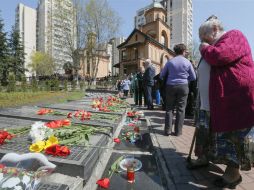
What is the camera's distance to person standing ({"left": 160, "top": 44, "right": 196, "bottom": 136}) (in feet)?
16.9

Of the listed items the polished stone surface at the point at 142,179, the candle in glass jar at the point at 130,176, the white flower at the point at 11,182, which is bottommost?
the polished stone surface at the point at 142,179

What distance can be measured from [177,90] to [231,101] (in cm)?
239

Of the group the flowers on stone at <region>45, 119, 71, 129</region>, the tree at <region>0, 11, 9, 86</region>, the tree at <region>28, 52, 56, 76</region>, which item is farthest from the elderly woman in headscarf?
the tree at <region>28, 52, 56, 76</region>

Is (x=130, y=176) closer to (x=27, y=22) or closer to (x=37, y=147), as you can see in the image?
(x=37, y=147)

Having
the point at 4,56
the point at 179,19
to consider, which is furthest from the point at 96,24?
the point at 179,19

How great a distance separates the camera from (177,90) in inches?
203

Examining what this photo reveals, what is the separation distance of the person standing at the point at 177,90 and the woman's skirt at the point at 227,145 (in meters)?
1.96

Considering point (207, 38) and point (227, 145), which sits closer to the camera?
point (227, 145)

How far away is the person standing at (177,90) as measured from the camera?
16.9ft

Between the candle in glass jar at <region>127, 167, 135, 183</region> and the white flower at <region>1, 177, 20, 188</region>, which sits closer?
the white flower at <region>1, 177, 20, 188</region>

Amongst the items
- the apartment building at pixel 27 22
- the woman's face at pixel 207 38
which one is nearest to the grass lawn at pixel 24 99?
the woman's face at pixel 207 38

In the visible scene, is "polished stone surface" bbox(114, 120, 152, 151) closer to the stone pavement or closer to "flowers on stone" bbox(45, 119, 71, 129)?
the stone pavement

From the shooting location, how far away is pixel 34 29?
360 ft

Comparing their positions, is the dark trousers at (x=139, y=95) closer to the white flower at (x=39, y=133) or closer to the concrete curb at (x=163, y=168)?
the concrete curb at (x=163, y=168)
